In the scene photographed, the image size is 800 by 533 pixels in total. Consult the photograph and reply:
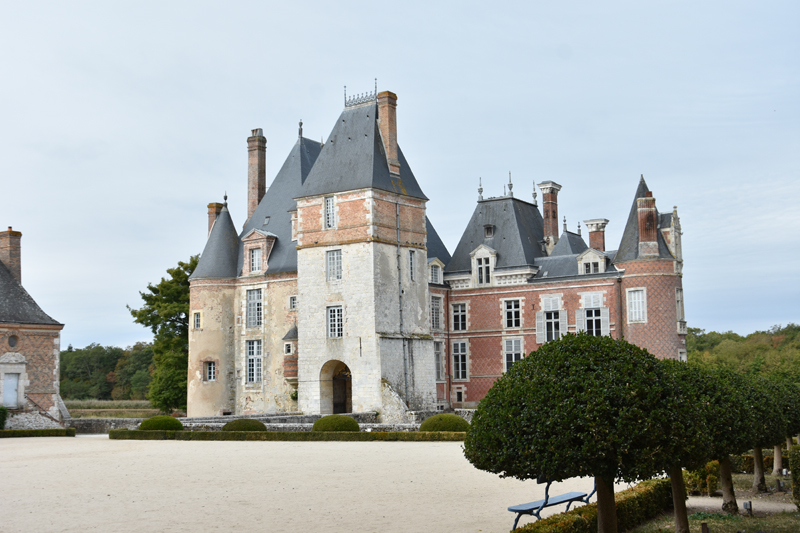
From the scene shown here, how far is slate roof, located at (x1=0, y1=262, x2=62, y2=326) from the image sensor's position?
24.9 meters

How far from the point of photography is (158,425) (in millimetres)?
21391

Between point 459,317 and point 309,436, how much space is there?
14048 millimetres

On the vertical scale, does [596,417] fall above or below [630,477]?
above

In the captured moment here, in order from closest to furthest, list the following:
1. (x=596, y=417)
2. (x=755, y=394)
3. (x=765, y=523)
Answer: (x=596, y=417) → (x=765, y=523) → (x=755, y=394)

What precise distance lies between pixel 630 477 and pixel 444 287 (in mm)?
25975

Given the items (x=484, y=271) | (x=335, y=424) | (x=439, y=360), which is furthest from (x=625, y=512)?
(x=484, y=271)

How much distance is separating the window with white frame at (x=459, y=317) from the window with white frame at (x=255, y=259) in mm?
8185

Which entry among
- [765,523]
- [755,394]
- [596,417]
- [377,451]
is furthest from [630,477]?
[377,451]

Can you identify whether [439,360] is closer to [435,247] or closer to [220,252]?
[435,247]

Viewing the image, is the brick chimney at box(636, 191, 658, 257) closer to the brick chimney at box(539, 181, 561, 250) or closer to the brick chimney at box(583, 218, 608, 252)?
the brick chimney at box(583, 218, 608, 252)

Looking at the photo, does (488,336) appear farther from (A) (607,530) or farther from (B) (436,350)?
(A) (607,530)

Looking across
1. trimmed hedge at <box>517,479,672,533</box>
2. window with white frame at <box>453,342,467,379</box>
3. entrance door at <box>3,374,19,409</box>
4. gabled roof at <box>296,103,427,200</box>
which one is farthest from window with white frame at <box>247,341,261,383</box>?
trimmed hedge at <box>517,479,672,533</box>

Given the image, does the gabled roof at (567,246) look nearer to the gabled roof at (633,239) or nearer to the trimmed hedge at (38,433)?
the gabled roof at (633,239)

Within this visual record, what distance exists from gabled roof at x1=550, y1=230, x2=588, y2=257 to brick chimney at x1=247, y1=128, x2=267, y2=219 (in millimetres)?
12383
